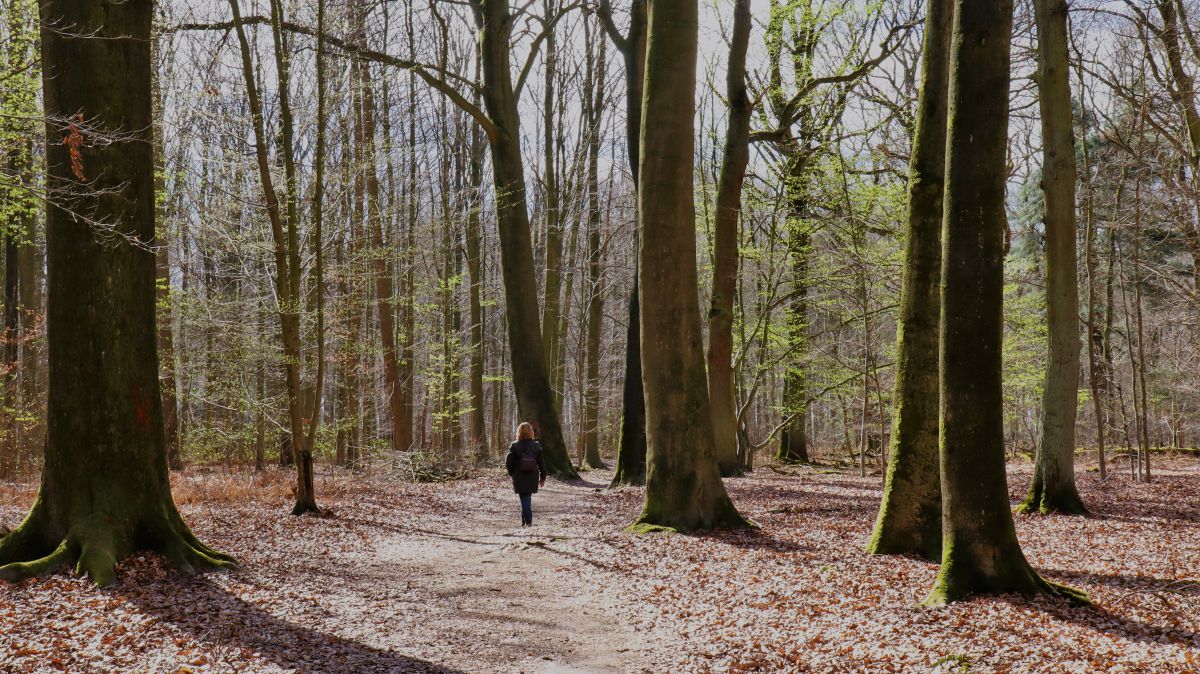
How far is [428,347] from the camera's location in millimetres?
24953

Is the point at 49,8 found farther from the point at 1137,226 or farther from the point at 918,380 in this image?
the point at 1137,226

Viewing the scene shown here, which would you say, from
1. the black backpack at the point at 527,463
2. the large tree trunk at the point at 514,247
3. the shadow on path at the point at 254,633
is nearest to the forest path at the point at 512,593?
the shadow on path at the point at 254,633

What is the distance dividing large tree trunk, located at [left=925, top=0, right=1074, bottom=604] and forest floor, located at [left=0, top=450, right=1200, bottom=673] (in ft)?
1.09

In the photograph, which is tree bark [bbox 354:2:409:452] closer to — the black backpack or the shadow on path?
the black backpack

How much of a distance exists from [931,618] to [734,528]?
A: 432 cm

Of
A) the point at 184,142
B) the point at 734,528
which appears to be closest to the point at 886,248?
the point at 734,528

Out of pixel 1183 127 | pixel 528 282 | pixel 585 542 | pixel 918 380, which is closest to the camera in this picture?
pixel 918 380

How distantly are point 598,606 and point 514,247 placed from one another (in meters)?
12.4

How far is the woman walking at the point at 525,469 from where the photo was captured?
430 inches

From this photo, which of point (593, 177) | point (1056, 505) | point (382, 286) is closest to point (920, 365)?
point (1056, 505)

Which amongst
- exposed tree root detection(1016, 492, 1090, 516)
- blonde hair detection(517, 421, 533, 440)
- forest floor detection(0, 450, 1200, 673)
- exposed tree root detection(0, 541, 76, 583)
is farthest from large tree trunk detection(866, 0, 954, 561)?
exposed tree root detection(0, 541, 76, 583)

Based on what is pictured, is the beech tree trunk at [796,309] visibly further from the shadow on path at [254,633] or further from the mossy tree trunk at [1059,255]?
the shadow on path at [254,633]

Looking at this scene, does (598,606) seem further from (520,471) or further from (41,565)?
(41,565)

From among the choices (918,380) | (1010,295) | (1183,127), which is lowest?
(918,380)
